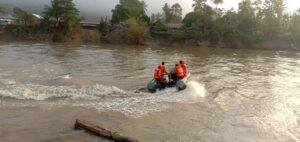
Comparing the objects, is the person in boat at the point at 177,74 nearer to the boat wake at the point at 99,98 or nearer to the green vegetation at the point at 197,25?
the boat wake at the point at 99,98

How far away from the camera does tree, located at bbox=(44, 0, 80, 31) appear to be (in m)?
60.4

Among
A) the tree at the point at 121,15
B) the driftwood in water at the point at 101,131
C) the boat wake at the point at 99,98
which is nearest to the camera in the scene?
the driftwood in water at the point at 101,131

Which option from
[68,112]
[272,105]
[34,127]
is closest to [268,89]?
[272,105]

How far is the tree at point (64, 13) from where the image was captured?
60.4 meters

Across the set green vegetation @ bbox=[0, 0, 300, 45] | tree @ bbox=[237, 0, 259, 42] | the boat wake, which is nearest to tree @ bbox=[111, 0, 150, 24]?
green vegetation @ bbox=[0, 0, 300, 45]

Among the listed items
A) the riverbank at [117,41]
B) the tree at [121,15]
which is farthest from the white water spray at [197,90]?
the tree at [121,15]

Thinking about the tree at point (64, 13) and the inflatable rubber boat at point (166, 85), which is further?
the tree at point (64, 13)

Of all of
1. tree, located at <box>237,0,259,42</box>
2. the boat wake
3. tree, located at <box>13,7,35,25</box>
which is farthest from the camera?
tree, located at <box>13,7,35,25</box>

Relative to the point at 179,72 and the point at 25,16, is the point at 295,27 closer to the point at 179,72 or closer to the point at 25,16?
the point at 25,16

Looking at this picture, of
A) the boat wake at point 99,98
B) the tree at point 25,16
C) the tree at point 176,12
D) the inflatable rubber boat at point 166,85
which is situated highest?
the tree at point 176,12

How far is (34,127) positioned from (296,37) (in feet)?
193

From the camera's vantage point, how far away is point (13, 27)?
62.5 metres

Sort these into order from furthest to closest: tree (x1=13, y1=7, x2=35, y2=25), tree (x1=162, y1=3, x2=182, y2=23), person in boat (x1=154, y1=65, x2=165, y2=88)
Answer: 1. tree (x1=162, y1=3, x2=182, y2=23)
2. tree (x1=13, y1=7, x2=35, y2=25)
3. person in boat (x1=154, y1=65, x2=165, y2=88)

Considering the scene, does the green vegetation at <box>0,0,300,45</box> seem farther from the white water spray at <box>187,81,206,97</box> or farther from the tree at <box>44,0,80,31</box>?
the white water spray at <box>187,81,206,97</box>
